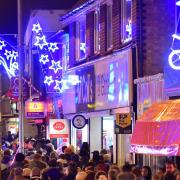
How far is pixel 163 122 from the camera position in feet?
52.3

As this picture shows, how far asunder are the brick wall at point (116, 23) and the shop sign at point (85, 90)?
242 cm

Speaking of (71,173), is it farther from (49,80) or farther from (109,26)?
(49,80)

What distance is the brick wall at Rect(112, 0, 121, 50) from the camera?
80.7 feet

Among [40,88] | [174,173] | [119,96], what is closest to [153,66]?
[119,96]

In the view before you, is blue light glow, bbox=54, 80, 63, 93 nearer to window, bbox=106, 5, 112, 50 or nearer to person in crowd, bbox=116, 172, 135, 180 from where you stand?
window, bbox=106, 5, 112, 50

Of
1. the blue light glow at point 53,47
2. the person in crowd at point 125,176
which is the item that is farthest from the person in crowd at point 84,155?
the blue light glow at point 53,47

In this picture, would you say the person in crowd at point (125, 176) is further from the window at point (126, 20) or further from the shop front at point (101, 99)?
the window at point (126, 20)

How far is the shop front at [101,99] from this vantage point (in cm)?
2372

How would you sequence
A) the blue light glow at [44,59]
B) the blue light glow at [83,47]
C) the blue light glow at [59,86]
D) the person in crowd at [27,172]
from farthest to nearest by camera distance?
the blue light glow at [44,59] < the blue light glow at [59,86] < the blue light glow at [83,47] < the person in crowd at [27,172]

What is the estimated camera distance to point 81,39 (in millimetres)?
29547

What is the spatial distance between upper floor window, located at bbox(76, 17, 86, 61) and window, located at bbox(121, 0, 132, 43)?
479 centimetres

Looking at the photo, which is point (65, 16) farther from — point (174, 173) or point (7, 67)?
point (174, 173)

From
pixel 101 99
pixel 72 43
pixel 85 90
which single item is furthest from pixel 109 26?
pixel 72 43

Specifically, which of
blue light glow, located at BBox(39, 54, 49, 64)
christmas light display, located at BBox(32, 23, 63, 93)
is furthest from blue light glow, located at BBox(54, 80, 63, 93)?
blue light glow, located at BBox(39, 54, 49, 64)
